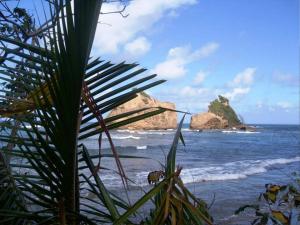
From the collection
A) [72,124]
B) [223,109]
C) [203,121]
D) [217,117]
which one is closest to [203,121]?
[203,121]

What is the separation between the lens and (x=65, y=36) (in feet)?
3.18

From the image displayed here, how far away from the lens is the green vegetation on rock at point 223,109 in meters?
84.1

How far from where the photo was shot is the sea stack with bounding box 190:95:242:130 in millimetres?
78438

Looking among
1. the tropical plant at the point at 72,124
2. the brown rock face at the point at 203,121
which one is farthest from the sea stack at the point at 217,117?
the tropical plant at the point at 72,124

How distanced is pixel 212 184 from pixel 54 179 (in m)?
13.6

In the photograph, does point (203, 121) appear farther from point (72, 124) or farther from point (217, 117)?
point (72, 124)

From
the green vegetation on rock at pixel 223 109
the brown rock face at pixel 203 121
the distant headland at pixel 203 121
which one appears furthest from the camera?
the green vegetation on rock at pixel 223 109

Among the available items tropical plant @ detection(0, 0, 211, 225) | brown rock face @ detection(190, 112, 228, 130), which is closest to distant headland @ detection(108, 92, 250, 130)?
brown rock face @ detection(190, 112, 228, 130)

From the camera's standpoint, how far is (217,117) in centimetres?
8125

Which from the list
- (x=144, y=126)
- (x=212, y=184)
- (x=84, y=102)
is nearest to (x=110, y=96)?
(x=84, y=102)

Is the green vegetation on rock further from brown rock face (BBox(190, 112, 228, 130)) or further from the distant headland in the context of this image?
brown rock face (BBox(190, 112, 228, 130))

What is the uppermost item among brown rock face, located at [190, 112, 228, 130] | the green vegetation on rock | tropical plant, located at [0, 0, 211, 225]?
the green vegetation on rock

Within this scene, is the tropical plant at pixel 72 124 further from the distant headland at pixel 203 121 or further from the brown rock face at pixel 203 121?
the brown rock face at pixel 203 121

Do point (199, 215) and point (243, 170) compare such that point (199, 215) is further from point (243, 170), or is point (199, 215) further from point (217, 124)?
point (217, 124)
